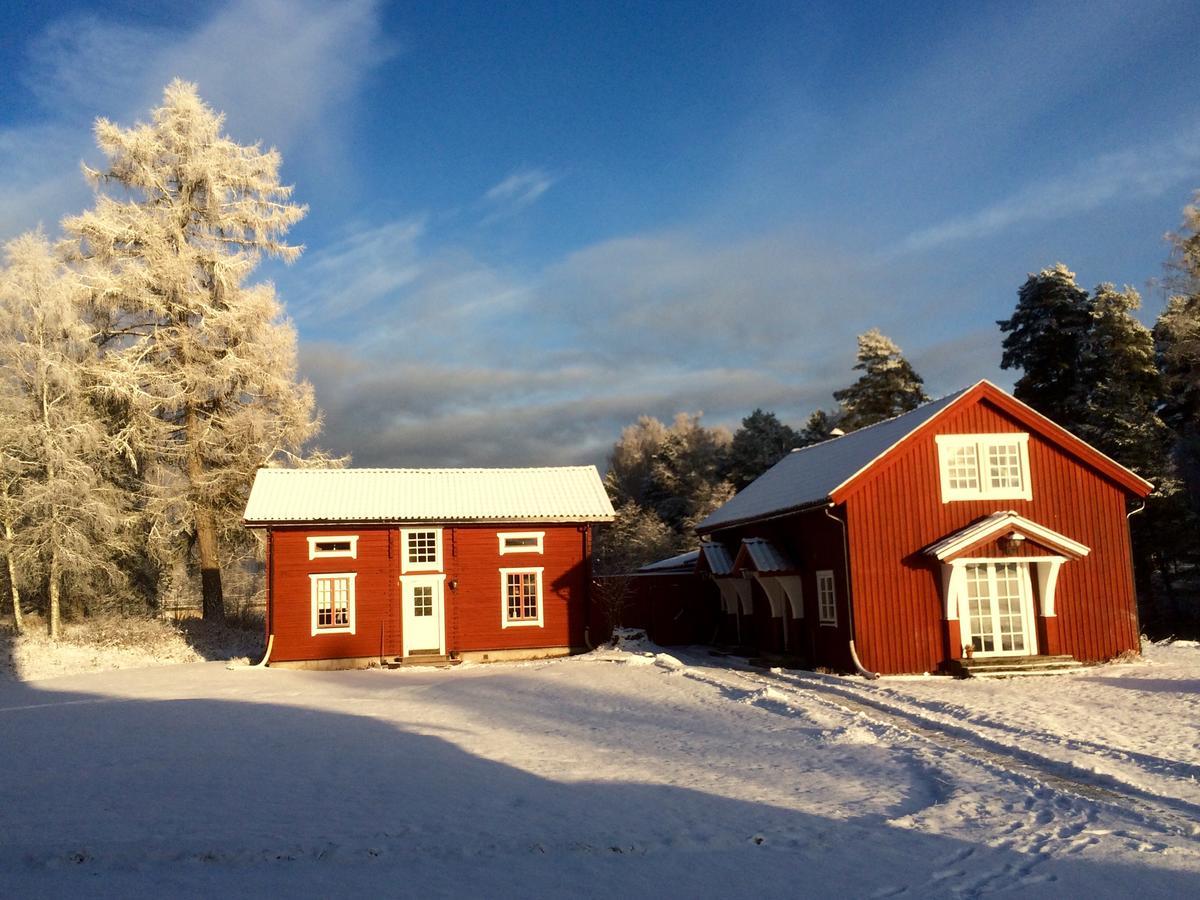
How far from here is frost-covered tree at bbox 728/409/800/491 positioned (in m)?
51.1

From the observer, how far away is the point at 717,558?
28703 millimetres

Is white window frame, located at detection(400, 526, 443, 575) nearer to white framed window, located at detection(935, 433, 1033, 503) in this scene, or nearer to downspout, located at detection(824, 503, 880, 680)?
downspout, located at detection(824, 503, 880, 680)

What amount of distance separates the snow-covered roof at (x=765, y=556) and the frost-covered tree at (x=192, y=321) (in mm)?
16953

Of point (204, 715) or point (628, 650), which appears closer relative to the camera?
point (204, 715)

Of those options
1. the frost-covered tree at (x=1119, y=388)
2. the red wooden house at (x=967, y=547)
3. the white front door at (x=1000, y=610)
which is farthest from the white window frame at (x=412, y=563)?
the frost-covered tree at (x=1119, y=388)

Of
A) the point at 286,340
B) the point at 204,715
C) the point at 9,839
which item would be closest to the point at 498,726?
the point at 204,715

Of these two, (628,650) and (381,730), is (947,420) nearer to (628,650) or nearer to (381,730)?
(628,650)

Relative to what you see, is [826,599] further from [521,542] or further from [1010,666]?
[521,542]

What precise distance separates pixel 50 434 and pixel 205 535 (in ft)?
19.0

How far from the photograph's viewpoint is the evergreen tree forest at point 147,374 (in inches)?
1196

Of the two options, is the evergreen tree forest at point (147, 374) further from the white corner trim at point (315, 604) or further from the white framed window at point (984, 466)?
the white framed window at point (984, 466)

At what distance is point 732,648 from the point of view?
90.9ft

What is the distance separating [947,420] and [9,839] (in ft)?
64.1

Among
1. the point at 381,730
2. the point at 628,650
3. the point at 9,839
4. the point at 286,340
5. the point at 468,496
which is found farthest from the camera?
the point at 286,340
